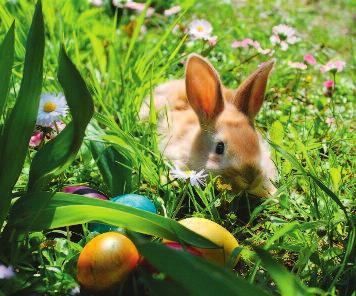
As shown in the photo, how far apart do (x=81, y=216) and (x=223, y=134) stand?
3.63 feet

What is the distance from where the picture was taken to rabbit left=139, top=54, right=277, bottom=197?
2599mm

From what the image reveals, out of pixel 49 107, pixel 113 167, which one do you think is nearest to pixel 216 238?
pixel 113 167

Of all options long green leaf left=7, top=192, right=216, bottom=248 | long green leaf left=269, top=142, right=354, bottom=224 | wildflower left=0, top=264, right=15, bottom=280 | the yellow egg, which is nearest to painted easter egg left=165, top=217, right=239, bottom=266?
the yellow egg

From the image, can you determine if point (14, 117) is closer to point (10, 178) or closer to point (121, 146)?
point (10, 178)

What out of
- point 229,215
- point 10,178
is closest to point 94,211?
point 10,178

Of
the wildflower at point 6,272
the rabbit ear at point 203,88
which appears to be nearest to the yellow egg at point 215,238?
the wildflower at point 6,272

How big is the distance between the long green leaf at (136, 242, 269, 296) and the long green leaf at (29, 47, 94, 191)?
1.67ft

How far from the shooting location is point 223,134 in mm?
2717

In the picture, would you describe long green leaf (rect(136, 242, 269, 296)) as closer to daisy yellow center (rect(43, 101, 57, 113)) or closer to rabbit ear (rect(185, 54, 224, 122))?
daisy yellow center (rect(43, 101, 57, 113))

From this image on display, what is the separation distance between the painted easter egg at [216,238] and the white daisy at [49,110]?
2.12ft

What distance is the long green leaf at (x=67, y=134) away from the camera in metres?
1.69

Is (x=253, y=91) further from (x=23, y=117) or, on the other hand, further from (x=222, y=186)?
(x=23, y=117)

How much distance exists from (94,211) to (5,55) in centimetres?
57

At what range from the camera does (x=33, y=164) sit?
1922mm
